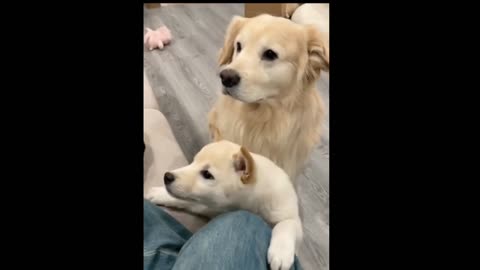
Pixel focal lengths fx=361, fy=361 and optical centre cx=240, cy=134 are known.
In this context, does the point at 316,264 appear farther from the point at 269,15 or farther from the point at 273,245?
the point at 269,15

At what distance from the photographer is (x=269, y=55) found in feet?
3.37

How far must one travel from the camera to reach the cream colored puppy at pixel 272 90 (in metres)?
1.02

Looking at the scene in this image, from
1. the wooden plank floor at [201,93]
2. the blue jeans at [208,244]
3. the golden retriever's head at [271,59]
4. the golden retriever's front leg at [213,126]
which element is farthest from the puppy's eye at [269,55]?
the blue jeans at [208,244]

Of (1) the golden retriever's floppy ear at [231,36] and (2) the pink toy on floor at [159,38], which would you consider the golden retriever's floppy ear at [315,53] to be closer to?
(1) the golden retriever's floppy ear at [231,36]

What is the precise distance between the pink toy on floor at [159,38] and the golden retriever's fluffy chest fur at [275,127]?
654mm

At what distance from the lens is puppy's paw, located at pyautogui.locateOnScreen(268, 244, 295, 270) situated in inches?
33.3

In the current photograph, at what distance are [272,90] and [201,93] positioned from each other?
0.47 meters

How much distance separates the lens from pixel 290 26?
1035mm

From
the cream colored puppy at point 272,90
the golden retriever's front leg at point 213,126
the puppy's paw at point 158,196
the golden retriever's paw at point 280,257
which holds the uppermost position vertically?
the cream colored puppy at point 272,90

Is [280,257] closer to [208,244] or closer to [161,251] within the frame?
[208,244]

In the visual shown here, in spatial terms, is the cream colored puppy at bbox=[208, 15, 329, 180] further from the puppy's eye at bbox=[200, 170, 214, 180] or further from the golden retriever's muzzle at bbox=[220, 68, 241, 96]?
the puppy's eye at bbox=[200, 170, 214, 180]

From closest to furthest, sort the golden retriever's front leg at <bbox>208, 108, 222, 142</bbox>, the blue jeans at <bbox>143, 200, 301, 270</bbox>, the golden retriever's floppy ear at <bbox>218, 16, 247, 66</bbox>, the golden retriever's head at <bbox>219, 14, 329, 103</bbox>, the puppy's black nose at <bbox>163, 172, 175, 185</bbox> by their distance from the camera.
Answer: the blue jeans at <bbox>143, 200, 301, 270</bbox>
the puppy's black nose at <bbox>163, 172, 175, 185</bbox>
the golden retriever's head at <bbox>219, 14, 329, 103</bbox>
the golden retriever's floppy ear at <bbox>218, 16, 247, 66</bbox>
the golden retriever's front leg at <bbox>208, 108, 222, 142</bbox>

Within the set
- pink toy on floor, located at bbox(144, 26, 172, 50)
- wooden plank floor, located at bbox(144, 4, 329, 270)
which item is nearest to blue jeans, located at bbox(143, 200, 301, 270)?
wooden plank floor, located at bbox(144, 4, 329, 270)
